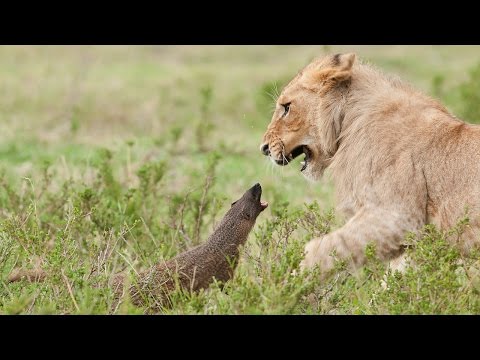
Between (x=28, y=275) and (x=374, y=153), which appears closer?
(x=374, y=153)

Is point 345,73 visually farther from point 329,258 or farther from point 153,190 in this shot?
point 153,190

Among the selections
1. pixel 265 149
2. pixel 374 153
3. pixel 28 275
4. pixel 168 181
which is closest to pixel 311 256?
pixel 374 153

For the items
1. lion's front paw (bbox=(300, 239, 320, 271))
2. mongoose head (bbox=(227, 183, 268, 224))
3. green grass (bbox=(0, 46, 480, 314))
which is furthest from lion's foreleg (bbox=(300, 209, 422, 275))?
mongoose head (bbox=(227, 183, 268, 224))

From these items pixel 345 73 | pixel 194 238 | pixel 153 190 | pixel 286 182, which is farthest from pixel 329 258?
pixel 286 182

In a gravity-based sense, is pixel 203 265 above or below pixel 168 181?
above

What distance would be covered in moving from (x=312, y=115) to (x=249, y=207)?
1.23m

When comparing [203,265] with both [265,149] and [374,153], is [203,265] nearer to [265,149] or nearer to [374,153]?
[265,149]

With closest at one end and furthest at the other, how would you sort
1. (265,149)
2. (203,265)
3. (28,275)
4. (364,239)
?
(364,239) → (28,275) → (203,265) → (265,149)

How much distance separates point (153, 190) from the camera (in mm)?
8602

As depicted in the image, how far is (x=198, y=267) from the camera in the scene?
6.51 m

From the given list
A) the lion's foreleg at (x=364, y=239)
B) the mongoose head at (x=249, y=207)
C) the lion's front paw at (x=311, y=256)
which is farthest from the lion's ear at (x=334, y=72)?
the mongoose head at (x=249, y=207)

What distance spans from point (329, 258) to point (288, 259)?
0.46 m

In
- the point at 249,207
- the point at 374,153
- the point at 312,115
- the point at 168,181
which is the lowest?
the point at 168,181

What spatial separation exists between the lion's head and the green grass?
0.27m
